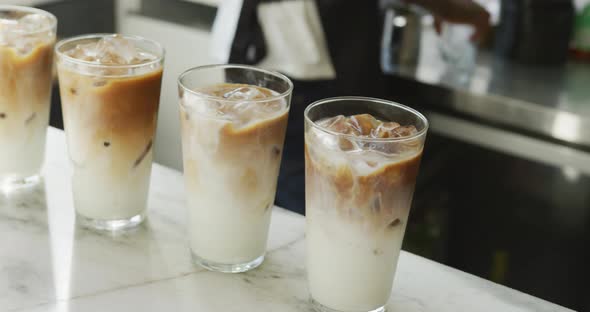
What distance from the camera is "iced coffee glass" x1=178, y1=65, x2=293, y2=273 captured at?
0.72 meters

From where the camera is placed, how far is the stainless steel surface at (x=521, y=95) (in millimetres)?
1873

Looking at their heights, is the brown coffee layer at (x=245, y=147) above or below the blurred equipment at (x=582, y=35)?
above

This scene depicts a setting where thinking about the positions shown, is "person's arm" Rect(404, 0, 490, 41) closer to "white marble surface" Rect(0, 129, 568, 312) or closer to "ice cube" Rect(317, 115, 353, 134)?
"white marble surface" Rect(0, 129, 568, 312)

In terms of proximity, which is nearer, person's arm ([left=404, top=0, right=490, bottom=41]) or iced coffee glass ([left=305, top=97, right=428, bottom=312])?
iced coffee glass ([left=305, top=97, right=428, bottom=312])

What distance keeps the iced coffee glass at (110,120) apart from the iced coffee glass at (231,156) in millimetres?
77

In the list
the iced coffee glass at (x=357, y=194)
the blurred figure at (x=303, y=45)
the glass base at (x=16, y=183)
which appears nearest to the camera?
the iced coffee glass at (x=357, y=194)

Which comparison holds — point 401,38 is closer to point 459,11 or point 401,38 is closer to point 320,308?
point 459,11

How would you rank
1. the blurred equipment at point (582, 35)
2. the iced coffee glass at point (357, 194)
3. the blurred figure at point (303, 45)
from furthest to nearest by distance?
the blurred equipment at point (582, 35), the blurred figure at point (303, 45), the iced coffee glass at point (357, 194)

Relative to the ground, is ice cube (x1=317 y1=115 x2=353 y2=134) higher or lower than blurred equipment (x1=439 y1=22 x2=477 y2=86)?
higher

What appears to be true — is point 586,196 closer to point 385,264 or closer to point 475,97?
point 475,97

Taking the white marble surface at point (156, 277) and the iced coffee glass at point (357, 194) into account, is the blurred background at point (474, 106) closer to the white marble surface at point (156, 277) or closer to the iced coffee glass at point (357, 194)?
the white marble surface at point (156, 277)

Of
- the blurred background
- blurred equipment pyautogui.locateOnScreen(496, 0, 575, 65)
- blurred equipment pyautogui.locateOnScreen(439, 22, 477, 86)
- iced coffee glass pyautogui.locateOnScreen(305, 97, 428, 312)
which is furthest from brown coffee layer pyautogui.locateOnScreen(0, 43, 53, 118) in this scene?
blurred equipment pyautogui.locateOnScreen(496, 0, 575, 65)

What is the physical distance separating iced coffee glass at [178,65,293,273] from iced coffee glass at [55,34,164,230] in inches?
3.0

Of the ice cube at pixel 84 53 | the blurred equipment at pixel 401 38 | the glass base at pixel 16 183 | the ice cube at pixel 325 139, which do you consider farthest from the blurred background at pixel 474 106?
the ice cube at pixel 325 139
